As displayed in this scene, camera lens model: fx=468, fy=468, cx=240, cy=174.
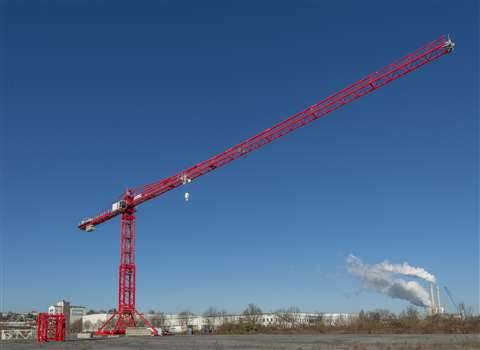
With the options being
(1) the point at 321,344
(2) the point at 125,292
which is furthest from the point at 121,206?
(1) the point at 321,344

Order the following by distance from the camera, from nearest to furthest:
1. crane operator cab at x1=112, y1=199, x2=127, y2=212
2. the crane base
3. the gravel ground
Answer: the gravel ground → the crane base → crane operator cab at x1=112, y1=199, x2=127, y2=212

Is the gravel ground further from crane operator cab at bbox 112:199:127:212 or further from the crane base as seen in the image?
crane operator cab at bbox 112:199:127:212

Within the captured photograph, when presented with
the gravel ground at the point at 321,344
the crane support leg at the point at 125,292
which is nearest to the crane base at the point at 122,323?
the crane support leg at the point at 125,292

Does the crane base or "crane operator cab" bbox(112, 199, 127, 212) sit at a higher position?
"crane operator cab" bbox(112, 199, 127, 212)

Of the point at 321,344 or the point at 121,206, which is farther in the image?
the point at 121,206

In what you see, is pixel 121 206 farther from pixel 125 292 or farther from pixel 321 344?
pixel 321 344

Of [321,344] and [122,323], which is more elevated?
[321,344]

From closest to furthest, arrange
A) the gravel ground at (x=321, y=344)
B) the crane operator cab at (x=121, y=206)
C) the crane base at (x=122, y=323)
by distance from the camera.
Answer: the gravel ground at (x=321, y=344)
the crane base at (x=122, y=323)
the crane operator cab at (x=121, y=206)

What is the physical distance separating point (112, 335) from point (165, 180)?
20.3 meters

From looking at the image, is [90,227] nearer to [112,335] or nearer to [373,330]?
[112,335]

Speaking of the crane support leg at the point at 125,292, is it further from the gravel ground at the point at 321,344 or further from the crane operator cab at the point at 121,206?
the gravel ground at the point at 321,344

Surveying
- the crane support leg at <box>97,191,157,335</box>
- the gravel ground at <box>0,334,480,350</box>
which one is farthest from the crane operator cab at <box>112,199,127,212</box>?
the gravel ground at <box>0,334,480,350</box>

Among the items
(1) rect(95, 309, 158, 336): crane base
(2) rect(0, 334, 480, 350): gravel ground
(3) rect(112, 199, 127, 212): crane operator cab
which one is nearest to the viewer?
(2) rect(0, 334, 480, 350): gravel ground

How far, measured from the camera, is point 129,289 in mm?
58438
